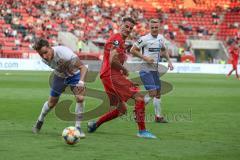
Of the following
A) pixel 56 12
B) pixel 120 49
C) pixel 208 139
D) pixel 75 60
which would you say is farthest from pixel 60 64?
pixel 56 12

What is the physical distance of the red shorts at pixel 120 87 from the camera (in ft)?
37.3

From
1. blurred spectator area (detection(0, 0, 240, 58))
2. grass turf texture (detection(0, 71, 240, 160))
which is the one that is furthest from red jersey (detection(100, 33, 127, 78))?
blurred spectator area (detection(0, 0, 240, 58))

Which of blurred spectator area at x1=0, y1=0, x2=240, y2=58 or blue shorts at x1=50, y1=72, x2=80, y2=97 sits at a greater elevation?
blue shorts at x1=50, y1=72, x2=80, y2=97

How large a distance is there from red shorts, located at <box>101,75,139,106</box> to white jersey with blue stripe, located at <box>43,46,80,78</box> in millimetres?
803

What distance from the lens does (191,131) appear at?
1218 cm

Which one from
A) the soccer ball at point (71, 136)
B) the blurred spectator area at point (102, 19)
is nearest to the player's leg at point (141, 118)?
the soccer ball at point (71, 136)

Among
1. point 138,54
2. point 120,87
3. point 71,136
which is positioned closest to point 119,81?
point 120,87

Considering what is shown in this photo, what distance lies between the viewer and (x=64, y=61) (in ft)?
35.5

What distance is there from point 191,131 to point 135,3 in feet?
158

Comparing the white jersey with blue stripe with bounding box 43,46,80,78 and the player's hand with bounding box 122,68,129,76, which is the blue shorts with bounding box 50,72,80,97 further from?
the player's hand with bounding box 122,68,129,76

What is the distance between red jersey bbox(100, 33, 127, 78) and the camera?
36.6ft

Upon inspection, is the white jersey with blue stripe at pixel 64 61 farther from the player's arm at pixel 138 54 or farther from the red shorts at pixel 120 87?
the player's arm at pixel 138 54

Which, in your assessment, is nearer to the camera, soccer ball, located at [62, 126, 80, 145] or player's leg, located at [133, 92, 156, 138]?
soccer ball, located at [62, 126, 80, 145]

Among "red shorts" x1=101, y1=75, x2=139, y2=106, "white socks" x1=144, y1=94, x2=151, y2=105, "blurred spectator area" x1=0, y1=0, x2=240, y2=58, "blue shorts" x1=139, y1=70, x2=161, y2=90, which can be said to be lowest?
"blurred spectator area" x1=0, y1=0, x2=240, y2=58
